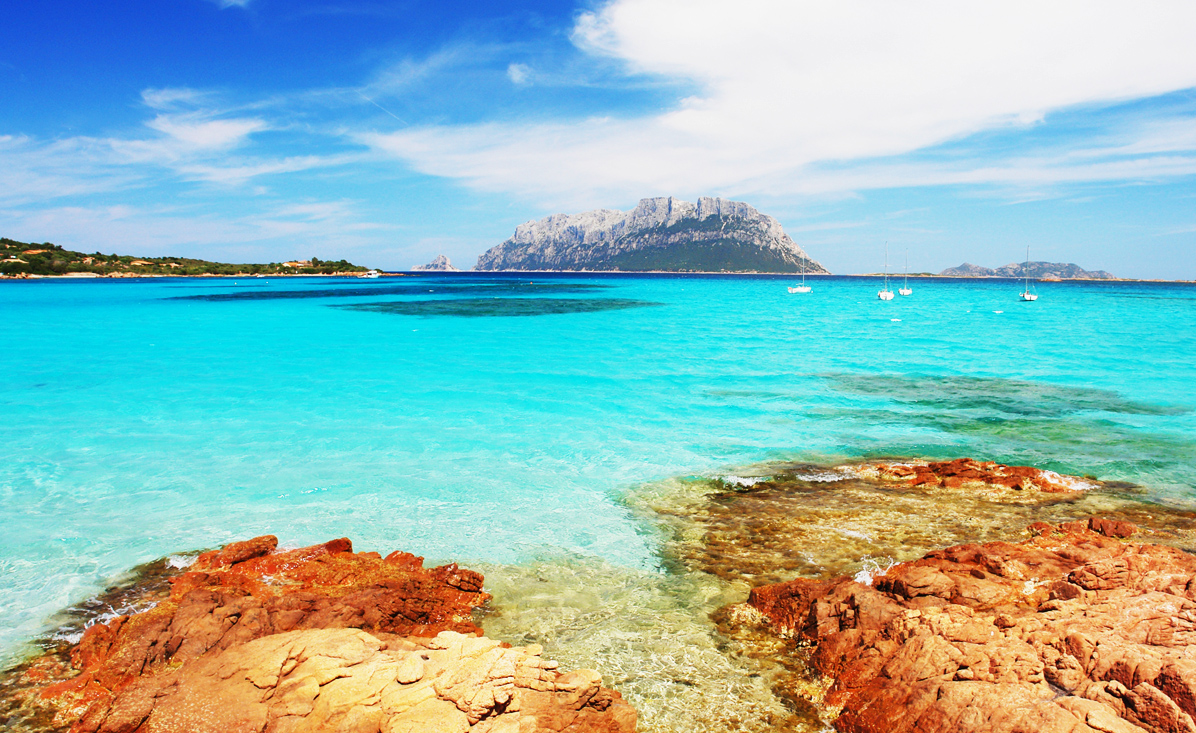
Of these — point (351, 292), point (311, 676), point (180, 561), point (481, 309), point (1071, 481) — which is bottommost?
point (180, 561)

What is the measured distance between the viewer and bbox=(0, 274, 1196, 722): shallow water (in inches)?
385

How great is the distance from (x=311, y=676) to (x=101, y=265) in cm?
17494

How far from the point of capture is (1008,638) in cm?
531

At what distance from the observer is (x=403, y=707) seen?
4660mm

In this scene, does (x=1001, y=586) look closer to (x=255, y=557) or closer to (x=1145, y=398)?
(x=255, y=557)

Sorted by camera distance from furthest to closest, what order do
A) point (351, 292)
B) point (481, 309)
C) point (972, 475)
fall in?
point (351, 292) → point (481, 309) → point (972, 475)

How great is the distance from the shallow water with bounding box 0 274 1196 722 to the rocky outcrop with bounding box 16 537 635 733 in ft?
4.30

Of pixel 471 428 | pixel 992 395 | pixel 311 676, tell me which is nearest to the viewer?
pixel 311 676

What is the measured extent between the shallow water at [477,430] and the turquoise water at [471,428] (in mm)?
79

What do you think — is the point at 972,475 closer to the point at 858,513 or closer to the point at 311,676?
the point at 858,513

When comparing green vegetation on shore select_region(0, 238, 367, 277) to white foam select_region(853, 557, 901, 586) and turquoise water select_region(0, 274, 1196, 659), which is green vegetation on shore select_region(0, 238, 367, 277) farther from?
white foam select_region(853, 557, 901, 586)

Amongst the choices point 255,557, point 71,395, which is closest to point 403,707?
point 255,557

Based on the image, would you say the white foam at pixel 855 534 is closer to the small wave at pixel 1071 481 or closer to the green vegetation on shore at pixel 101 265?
the small wave at pixel 1071 481

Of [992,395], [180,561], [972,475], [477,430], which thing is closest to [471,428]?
[477,430]
